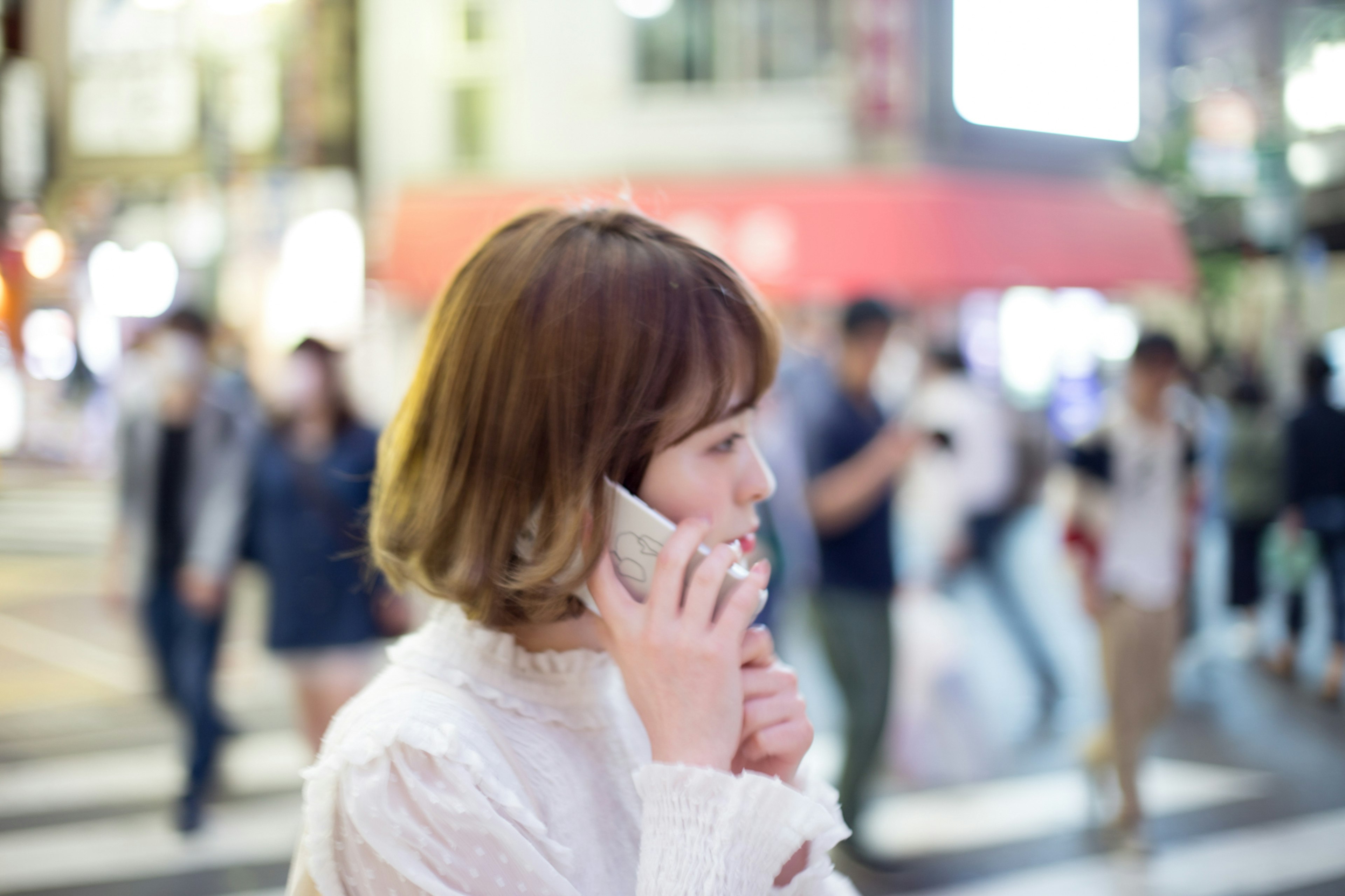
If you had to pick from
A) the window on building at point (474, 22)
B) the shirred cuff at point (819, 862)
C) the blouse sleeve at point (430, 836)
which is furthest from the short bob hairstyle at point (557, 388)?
the window on building at point (474, 22)

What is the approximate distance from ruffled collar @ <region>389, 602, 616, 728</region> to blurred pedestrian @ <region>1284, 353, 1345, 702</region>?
7.72 m

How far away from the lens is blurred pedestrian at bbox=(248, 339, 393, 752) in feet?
14.3

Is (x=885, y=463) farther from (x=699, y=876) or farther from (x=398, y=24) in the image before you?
(x=398, y=24)

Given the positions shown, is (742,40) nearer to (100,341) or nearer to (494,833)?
(100,341)

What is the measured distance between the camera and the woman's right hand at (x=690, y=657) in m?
1.14

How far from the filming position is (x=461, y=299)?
1306mm

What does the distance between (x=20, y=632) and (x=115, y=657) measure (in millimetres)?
1477

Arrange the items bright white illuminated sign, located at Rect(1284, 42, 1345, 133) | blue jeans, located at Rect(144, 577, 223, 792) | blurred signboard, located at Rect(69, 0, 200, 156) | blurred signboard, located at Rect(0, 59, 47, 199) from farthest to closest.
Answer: bright white illuminated sign, located at Rect(1284, 42, 1345, 133)
blurred signboard, located at Rect(0, 59, 47, 199)
blurred signboard, located at Rect(69, 0, 200, 156)
blue jeans, located at Rect(144, 577, 223, 792)

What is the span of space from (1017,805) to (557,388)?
4752mm

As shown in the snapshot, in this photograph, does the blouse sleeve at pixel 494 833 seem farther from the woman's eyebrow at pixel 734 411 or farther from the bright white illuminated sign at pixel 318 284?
the bright white illuminated sign at pixel 318 284

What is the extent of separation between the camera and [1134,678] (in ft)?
15.8

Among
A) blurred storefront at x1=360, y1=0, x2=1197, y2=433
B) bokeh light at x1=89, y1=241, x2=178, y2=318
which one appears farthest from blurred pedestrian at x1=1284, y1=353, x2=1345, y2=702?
bokeh light at x1=89, y1=241, x2=178, y2=318

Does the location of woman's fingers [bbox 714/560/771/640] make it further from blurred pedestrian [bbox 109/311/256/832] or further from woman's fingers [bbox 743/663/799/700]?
blurred pedestrian [bbox 109/311/256/832]

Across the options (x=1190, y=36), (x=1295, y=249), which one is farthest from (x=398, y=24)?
(x=1190, y=36)
